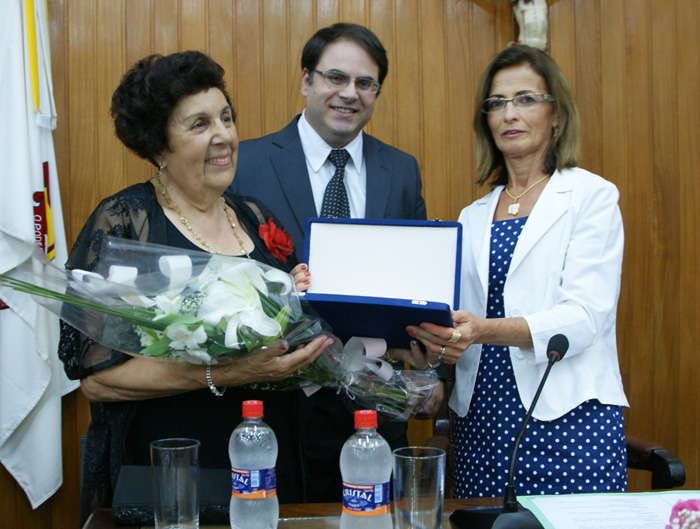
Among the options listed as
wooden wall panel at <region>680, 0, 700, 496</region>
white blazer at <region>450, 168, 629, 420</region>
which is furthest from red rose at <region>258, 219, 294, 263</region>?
wooden wall panel at <region>680, 0, 700, 496</region>

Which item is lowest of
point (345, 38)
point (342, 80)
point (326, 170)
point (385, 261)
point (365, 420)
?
point (365, 420)

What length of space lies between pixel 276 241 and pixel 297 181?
468 millimetres

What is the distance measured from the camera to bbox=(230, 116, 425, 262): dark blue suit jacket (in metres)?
2.12

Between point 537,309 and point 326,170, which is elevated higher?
point 326,170

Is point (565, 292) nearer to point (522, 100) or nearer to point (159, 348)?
point (522, 100)

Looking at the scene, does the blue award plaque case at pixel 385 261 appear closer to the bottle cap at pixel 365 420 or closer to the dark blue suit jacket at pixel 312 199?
the bottle cap at pixel 365 420

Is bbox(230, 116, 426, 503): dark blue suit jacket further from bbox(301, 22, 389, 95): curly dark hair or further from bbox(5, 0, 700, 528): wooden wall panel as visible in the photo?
bbox(5, 0, 700, 528): wooden wall panel

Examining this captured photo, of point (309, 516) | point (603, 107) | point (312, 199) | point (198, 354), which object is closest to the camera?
point (198, 354)

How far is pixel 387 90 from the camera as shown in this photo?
2.86 metres

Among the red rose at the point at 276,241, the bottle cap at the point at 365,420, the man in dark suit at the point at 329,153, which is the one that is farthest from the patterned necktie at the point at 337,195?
the bottle cap at the point at 365,420

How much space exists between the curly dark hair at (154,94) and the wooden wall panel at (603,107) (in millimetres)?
1144

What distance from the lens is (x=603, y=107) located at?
2.96 metres

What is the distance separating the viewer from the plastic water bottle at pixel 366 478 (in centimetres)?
100

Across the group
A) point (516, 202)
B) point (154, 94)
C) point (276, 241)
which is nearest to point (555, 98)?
point (516, 202)
